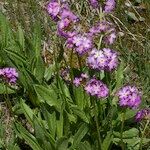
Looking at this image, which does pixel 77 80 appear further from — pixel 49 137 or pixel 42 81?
pixel 42 81

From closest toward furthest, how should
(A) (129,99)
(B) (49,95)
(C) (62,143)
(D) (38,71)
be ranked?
1. (A) (129,99)
2. (C) (62,143)
3. (B) (49,95)
4. (D) (38,71)

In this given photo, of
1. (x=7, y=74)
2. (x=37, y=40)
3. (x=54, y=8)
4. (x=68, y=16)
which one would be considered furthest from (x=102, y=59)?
(x=37, y=40)

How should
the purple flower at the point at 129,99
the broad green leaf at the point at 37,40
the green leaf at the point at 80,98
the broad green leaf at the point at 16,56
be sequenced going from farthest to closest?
the broad green leaf at the point at 37,40
the broad green leaf at the point at 16,56
the green leaf at the point at 80,98
the purple flower at the point at 129,99

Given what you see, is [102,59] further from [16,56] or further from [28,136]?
[16,56]

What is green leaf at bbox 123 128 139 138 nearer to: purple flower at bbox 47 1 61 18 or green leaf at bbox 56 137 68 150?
green leaf at bbox 56 137 68 150

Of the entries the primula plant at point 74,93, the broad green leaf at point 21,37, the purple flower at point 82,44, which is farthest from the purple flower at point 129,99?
the broad green leaf at point 21,37

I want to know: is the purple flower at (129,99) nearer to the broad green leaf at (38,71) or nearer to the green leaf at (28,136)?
the green leaf at (28,136)

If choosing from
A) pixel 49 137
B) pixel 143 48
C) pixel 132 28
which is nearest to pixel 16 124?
pixel 49 137
